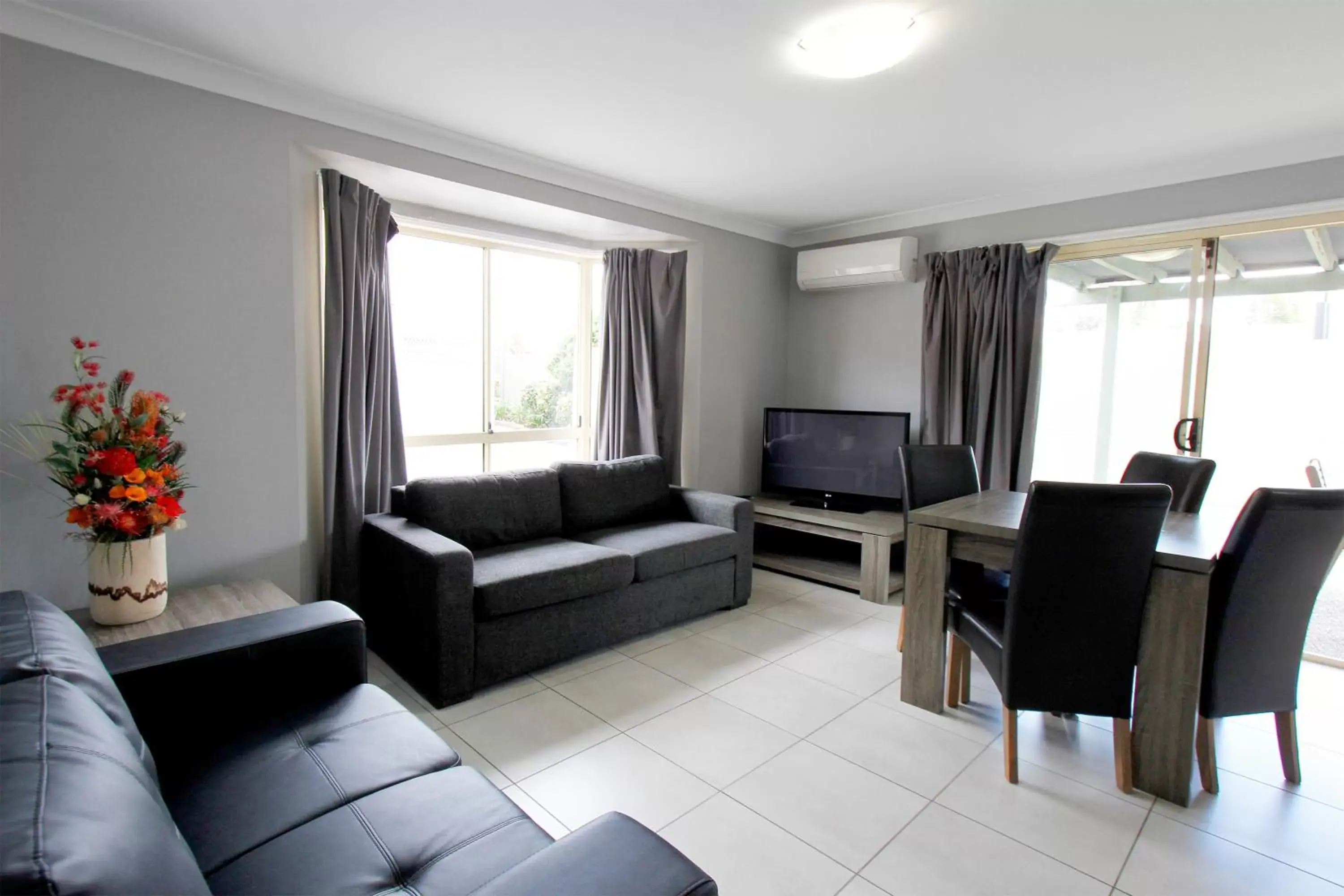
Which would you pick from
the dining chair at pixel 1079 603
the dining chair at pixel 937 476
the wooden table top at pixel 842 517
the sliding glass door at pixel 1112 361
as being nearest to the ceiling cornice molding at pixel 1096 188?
the sliding glass door at pixel 1112 361

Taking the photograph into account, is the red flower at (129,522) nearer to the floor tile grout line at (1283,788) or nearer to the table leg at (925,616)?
the table leg at (925,616)

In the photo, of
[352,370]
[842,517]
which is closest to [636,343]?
[842,517]

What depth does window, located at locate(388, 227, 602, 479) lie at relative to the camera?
3715 mm

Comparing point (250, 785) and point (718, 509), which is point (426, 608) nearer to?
point (250, 785)

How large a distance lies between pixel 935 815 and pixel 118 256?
3291mm

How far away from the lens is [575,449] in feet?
15.2

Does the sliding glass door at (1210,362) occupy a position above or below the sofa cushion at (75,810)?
above

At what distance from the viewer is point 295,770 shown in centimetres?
145

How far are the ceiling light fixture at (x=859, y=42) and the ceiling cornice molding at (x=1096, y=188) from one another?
205 centimetres

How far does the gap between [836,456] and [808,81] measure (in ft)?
8.29

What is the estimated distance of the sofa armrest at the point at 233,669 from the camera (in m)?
1.56

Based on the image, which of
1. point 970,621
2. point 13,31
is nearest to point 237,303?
point 13,31

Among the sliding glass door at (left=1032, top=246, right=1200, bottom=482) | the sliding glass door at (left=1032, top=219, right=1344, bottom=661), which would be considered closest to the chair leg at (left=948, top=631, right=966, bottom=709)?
the sliding glass door at (left=1032, top=219, right=1344, bottom=661)

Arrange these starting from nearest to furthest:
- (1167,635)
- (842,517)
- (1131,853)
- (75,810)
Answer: (75,810)
(1131,853)
(1167,635)
(842,517)
